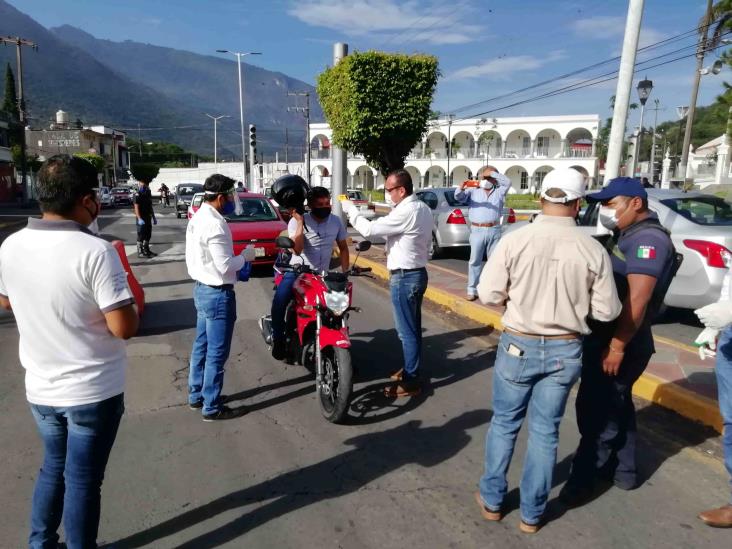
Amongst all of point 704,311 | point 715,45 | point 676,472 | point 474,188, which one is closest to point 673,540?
point 676,472

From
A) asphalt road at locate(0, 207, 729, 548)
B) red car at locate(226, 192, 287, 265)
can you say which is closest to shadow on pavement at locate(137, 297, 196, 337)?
asphalt road at locate(0, 207, 729, 548)

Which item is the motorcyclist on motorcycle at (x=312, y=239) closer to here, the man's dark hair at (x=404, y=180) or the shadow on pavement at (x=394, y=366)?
the man's dark hair at (x=404, y=180)

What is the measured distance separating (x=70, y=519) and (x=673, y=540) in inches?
115

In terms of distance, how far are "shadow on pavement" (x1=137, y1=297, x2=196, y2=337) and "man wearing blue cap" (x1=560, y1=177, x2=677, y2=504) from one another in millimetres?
5024

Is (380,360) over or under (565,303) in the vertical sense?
under

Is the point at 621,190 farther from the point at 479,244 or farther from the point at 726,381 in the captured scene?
the point at 479,244

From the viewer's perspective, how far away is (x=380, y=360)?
5.45 m

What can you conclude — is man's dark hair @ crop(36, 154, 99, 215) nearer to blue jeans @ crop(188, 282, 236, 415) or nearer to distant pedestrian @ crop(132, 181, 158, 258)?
blue jeans @ crop(188, 282, 236, 415)

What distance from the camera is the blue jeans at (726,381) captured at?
281cm

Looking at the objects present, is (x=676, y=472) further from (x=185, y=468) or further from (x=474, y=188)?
(x=474, y=188)

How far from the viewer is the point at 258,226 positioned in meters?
10.6

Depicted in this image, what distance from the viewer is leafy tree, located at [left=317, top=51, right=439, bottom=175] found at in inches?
429

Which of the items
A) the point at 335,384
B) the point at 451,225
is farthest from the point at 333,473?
the point at 451,225

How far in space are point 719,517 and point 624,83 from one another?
608 centimetres
